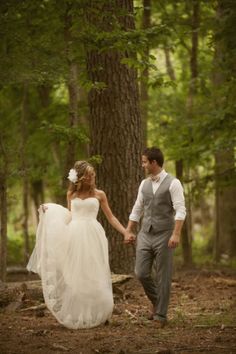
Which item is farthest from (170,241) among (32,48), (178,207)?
(32,48)

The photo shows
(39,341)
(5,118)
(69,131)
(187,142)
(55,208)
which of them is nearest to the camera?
(39,341)

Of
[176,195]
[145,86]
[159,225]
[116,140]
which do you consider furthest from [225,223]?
[176,195]

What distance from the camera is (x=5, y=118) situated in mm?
20891

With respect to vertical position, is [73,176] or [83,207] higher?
[73,176]

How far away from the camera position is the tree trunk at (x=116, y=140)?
11.9 meters

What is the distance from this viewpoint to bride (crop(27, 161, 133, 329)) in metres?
8.44

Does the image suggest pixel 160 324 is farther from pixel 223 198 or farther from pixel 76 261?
pixel 223 198

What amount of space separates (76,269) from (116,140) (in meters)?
3.97

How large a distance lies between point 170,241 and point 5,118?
13.6 metres

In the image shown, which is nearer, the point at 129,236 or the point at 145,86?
the point at 129,236

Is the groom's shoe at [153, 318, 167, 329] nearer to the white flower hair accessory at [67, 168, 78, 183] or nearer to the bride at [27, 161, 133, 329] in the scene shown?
the bride at [27, 161, 133, 329]

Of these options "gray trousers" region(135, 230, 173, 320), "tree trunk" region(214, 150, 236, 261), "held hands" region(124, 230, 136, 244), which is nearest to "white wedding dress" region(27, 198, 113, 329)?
"held hands" region(124, 230, 136, 244)

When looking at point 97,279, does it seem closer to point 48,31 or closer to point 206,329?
point 206,329

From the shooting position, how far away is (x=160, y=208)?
8539 millimetres
